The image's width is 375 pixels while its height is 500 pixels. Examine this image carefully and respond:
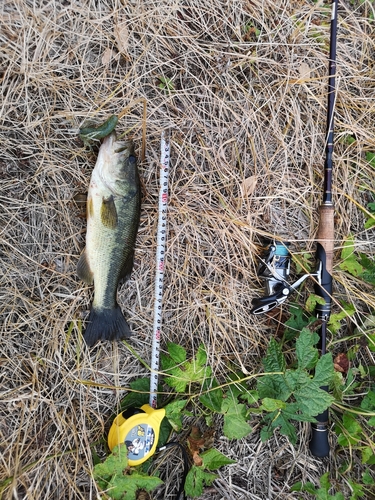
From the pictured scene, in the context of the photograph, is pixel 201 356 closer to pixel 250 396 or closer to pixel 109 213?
pixel 250 396

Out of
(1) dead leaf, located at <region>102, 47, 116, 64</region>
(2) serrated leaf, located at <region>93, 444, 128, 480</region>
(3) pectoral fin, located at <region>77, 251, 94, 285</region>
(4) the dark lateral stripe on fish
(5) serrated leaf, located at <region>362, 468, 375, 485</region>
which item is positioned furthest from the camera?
(5) serrated leaf, located at <region>362, 468, 375, 485</region>

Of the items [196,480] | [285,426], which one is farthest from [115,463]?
[285,426]

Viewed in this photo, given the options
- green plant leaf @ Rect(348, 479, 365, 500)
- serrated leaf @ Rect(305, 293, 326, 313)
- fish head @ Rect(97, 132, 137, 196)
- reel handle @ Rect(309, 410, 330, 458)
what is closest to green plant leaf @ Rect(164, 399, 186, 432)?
reel handle @ Rect(309, 410, 330, 458)

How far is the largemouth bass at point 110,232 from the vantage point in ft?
7.91

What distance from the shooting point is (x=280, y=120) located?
2898mm

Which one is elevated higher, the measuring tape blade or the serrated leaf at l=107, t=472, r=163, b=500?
the measuring tape blade

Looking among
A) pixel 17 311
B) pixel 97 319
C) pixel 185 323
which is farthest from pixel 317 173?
pixel 17 311

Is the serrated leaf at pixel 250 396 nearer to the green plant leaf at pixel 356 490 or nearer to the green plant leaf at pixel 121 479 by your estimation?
the green plant leaf at pixel 121 479

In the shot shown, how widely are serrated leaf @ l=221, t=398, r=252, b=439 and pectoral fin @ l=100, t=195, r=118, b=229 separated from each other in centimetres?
139

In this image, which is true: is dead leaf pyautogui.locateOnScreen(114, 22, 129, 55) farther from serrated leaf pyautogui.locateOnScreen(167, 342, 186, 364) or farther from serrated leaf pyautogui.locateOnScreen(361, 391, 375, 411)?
serrated leaf pyautogui.locateOnScreen(361, 391, 375, 411)

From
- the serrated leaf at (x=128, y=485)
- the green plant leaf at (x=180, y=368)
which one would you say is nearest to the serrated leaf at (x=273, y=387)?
the green plant leaf at (x=180, y=368)

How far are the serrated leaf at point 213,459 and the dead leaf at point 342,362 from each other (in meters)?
1.07

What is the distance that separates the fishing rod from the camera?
2.67 meters

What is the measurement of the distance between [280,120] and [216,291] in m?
1.35
